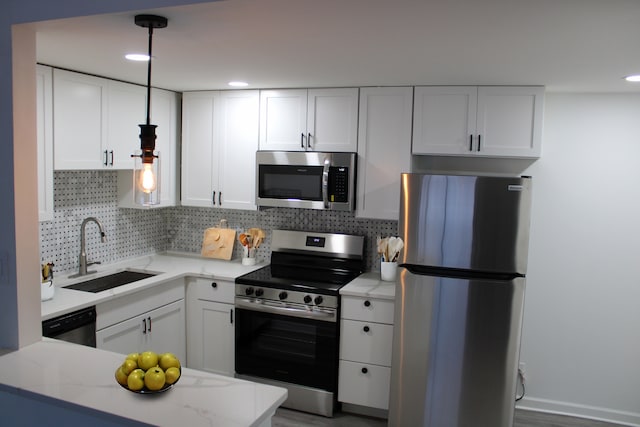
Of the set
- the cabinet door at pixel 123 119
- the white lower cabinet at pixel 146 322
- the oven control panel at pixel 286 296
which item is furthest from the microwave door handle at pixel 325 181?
the cabinet door at pixel 123 119

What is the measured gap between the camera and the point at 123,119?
3.66m

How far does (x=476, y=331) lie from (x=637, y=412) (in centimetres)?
160

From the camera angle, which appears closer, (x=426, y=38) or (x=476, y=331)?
(x=426, y=38)

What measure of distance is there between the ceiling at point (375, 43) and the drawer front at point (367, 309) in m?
1.45

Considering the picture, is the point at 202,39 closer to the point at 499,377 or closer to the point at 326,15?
the point at 326,15

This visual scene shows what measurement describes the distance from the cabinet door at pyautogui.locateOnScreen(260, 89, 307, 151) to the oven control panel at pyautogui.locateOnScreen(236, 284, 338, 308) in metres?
1.06

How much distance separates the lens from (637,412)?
3623 millimetres

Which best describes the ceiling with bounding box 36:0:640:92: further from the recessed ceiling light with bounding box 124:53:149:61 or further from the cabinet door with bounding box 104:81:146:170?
the cabinet door with bounding box 104:81:146:170

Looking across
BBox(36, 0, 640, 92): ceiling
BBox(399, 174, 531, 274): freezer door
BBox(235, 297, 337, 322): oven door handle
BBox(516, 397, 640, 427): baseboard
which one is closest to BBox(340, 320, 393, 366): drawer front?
BBox(235, 297, 337, 322): oven door handle

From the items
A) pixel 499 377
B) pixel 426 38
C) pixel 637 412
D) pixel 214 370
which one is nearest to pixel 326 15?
pixel 426 38

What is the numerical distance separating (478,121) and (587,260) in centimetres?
130

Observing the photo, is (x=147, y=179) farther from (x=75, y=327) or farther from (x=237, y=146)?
(x=237, y=146)

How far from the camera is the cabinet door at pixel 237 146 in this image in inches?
156

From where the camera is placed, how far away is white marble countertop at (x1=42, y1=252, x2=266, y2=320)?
2934mm
